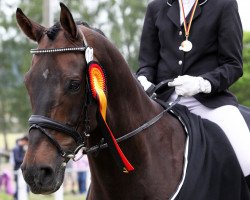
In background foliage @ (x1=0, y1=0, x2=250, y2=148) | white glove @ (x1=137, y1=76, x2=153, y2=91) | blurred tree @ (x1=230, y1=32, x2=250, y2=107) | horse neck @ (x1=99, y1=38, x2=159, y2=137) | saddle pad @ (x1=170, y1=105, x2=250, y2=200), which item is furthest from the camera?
background foliage @ (x1=0, y1=0, x2=250, y2=148)

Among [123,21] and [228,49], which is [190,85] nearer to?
[228,49]

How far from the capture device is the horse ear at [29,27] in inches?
169

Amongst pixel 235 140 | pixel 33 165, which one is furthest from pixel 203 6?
pixel 33 165

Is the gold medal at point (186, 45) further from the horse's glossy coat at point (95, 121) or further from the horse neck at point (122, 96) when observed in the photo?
the horse neck at point (122, 96)

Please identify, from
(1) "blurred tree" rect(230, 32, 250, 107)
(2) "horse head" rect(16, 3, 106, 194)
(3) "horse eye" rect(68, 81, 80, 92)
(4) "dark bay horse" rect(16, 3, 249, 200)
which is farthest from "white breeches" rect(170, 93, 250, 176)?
(1) "blurred tree" rect(230, 32, 250, 107)

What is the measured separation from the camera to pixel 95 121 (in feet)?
13.7

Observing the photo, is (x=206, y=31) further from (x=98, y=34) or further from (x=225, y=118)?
(x=98, y=34)

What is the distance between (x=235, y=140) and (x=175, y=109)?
1.85ft

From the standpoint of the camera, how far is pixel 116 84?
4.44 m

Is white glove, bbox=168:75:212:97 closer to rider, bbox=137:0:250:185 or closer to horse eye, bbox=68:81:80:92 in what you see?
rider, bbox=137:0:250:185

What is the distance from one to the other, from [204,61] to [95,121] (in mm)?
1540

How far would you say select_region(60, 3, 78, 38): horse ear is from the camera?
400 centimetres

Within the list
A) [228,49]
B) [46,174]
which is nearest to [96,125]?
[46,174]

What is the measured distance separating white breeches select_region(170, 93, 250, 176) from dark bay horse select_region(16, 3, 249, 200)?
105 millimetres
